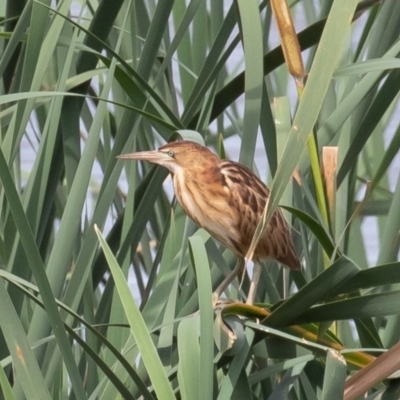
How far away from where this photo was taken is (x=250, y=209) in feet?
5.93

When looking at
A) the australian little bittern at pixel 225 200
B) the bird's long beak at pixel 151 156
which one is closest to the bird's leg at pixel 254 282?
the australian little bittern at pixel 225 200

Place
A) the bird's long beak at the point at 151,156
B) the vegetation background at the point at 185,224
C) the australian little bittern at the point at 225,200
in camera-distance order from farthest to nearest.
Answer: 1. the australian little bittern at the point at 225,200
2. the bird's long beak at the point at 151,156
3. the vegetation background at the point at 185,224

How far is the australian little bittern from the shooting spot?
5.31 feet

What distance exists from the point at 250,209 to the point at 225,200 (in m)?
0.08

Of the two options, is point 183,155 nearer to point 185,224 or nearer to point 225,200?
point 225,200

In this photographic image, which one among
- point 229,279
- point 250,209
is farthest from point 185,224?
point 250,209

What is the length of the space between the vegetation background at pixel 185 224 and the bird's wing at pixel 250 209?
0.06 meters

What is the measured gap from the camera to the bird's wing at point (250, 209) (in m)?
1.67

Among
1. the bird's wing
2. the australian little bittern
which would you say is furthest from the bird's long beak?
the bird's wing

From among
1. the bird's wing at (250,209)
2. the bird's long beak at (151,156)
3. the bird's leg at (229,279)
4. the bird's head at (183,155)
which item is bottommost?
the bird's leg at (229,279)

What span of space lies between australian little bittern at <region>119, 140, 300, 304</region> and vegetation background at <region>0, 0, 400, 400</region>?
0.05m

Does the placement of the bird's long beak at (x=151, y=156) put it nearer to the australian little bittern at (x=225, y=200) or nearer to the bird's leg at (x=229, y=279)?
the australian little bittern at (x=225, y=200)

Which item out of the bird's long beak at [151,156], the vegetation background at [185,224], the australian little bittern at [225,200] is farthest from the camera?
the australian little bittern at [225,200]

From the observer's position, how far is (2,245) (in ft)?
4.48
